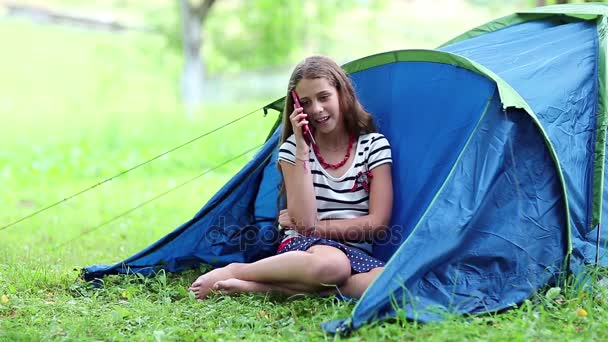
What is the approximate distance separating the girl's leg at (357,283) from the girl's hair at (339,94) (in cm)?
71

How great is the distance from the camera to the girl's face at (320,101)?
165 inches

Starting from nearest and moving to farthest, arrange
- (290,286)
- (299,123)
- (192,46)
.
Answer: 1. (290,286)
2. (299,123)
3. (192,46)

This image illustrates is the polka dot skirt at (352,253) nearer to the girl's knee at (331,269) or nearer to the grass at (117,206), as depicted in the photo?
the girl's knee at (331,269)

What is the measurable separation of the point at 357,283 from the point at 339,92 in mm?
978

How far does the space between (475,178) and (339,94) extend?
93cm

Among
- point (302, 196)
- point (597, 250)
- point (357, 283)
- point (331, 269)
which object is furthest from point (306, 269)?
point (597, 250)

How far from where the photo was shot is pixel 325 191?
4.33 m

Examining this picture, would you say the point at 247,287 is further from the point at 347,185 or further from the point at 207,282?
the point at 347,185

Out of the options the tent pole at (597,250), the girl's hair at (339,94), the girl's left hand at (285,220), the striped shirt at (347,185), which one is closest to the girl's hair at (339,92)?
the girl's hair at (339,94)

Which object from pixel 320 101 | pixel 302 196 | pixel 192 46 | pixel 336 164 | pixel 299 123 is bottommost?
pixel 302 196

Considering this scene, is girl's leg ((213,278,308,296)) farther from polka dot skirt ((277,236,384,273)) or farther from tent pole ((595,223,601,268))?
tent pole ((595,223,601,268))

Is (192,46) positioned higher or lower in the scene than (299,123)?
higher

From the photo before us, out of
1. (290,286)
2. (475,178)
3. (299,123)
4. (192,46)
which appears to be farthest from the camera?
(192,46)

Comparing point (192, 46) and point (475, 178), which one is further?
point (192, 46)
